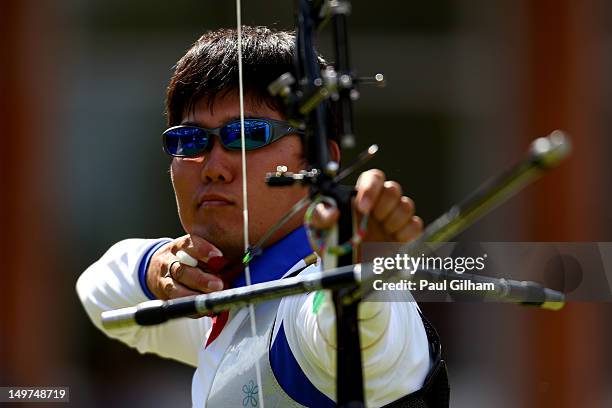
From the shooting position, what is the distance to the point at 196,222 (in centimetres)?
151

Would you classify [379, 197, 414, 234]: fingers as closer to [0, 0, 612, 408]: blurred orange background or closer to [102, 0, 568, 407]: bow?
[102, 0, 568, 407]: bow

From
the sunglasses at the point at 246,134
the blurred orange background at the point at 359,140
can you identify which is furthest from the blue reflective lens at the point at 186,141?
the blurred orange background at the point at 359,140

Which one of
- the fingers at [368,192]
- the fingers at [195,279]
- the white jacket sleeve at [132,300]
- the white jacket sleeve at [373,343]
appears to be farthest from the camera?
the white jacket sleeve at [132,300]

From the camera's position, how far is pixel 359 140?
3176 millimetres

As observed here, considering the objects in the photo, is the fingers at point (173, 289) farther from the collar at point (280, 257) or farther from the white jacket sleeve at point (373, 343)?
the white jacket sleeve at point (373, 343)

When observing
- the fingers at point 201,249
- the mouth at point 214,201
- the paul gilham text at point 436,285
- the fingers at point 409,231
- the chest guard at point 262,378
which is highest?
the mouth at point 214,201

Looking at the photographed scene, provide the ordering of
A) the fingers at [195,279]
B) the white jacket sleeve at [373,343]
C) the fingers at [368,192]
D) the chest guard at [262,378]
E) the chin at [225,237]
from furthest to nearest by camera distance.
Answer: the chin at [225,237] → the fingers at [195,279] → the chest guard at [262,378] → the white jacket sleeve at [373,343] → the fingers at [368,192]

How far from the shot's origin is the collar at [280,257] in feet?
4.64

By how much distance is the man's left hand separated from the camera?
0.92 meters

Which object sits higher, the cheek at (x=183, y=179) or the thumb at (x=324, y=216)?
the cheek at (x=183, y=179)

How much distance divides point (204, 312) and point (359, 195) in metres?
0.21

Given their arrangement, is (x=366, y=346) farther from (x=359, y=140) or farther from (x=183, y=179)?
(x=359, y=140)

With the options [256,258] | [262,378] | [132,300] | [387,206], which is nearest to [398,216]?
[387,206]

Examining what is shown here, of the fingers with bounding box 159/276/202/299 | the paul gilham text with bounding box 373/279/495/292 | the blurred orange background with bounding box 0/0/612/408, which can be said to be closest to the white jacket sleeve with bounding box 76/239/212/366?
the fingers with bounding box 159/276/202/299
